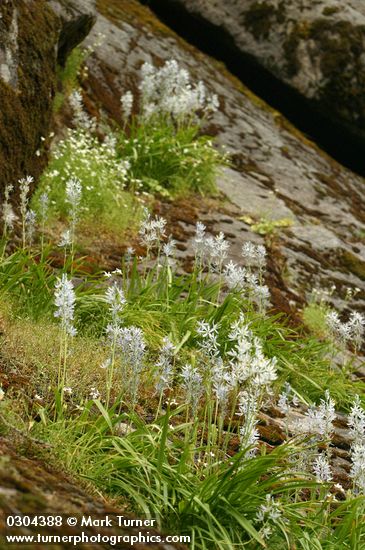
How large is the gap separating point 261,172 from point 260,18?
353 centimetres

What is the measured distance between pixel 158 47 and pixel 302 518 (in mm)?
9646

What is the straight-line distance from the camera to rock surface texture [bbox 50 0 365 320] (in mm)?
8383

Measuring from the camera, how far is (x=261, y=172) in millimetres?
10484

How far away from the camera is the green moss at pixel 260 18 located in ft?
41.3

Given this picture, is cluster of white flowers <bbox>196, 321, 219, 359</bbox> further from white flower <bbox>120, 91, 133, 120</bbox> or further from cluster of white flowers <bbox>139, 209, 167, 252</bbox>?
white flower <bbox>120, 91, 133, 120</bbox>

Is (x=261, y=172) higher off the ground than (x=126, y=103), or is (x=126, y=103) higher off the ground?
(x=126, y=103)

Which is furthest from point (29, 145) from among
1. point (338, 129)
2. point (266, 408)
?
point (338, 129)

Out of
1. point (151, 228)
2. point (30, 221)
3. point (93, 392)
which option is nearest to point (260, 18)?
point (151, 228)

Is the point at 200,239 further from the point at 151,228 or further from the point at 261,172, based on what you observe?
the point at 261,172

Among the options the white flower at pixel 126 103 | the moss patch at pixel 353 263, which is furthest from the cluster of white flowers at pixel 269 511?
the white flower at pixel 126 103

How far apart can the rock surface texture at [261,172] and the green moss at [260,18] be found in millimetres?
862

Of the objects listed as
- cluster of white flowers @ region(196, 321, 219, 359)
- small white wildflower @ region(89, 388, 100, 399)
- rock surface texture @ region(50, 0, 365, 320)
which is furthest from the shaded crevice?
cluster of white flowers @ region(196, 321, 219, 359)

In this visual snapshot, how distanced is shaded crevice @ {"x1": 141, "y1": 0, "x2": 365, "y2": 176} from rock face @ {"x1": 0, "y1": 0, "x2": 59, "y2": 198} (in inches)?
236

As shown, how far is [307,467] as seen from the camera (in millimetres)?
3797
